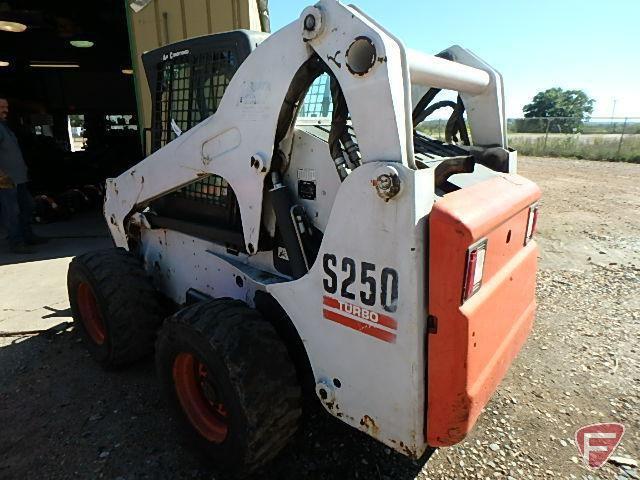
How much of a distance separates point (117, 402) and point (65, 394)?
40 centimetres

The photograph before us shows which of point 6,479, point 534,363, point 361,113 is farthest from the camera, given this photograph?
point 534,363

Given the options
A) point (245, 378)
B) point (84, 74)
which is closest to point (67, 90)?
point (84, 74)

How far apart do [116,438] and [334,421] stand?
1.18 metres

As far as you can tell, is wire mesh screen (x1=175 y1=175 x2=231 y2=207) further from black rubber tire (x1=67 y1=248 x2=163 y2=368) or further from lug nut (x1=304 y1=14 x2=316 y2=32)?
lug nut (x1=304 y1=14 x2=316 y2=32)

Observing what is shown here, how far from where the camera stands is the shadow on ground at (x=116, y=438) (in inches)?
85.4

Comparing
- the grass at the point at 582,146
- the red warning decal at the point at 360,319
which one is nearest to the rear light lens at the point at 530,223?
the red warning decal at the point at 360,319

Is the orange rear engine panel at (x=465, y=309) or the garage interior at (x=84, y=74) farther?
the garage interior at (x=84, y=74)

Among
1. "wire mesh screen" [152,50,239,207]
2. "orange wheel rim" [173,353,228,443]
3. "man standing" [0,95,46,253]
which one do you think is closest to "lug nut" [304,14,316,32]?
"wire mesh screen" [152,50,239,207]

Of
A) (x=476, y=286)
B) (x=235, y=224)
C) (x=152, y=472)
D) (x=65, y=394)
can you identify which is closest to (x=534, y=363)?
(x=476, y=286)

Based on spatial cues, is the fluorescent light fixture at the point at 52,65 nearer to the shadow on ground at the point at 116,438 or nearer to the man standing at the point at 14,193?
A: the man standing at the point at 14,193

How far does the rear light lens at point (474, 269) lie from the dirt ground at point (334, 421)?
1084 millimetres

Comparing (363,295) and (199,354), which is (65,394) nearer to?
(199,354)

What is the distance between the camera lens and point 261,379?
6.11 feet

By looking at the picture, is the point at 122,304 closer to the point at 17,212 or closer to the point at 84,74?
the point at 17,212
